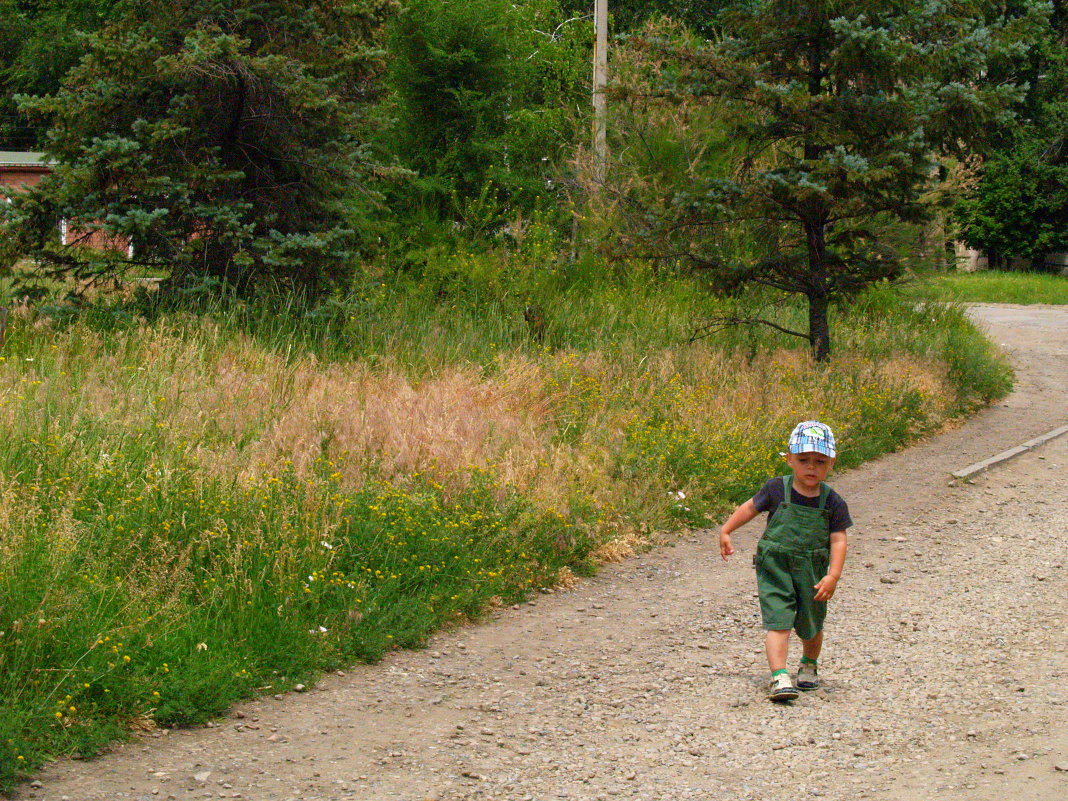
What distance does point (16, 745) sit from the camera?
4625 mm

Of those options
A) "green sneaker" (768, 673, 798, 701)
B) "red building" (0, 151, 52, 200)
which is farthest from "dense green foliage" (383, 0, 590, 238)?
"red building" (0, 151, 52, 200)

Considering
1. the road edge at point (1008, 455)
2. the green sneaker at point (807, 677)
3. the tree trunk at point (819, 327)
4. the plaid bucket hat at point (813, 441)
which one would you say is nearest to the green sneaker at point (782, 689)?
the green sneaker at point (807, 677)

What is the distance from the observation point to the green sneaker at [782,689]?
18.4 feet

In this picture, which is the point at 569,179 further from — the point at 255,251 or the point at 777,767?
the point at 777,767

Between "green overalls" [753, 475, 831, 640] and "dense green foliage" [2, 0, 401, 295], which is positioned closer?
"green overalls" [753, 475, 831, 640]

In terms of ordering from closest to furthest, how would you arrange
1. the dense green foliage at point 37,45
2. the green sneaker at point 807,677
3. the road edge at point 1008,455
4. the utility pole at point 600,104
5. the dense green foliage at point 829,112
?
the green sneaker at point 807,677, the road edge at point 1008,455, the dense green foliage at point 829,112, the utility pole at point 600,104, the dense green foliage at point 37,45

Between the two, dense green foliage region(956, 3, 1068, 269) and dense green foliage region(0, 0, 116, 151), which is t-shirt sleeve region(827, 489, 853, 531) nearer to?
dense green foliage region(0, 0, 116, 151)

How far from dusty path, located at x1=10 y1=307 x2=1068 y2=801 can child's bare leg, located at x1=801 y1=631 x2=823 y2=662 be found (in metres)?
0.18

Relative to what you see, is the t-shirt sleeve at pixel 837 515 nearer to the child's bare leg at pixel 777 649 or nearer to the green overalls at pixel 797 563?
the green overalls at pixel 797 563

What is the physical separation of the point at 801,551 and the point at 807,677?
0.61m

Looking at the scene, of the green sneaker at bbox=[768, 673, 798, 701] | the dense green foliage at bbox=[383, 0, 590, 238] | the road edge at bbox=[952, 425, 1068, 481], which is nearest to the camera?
the green sneaker at bbox=[768, 673, 798, 701]

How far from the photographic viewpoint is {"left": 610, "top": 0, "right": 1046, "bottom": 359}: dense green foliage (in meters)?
12.8

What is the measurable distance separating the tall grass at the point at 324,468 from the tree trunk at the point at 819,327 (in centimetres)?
37

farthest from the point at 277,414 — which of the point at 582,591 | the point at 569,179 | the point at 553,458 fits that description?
the point at 569,179
